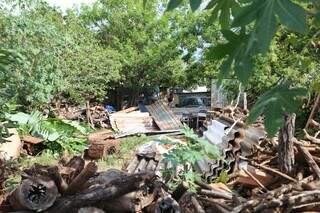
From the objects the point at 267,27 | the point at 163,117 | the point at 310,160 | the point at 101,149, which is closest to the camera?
the point at 267,27

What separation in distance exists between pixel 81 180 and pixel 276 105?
3.97 meters

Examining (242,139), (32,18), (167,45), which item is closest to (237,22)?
(242,139)

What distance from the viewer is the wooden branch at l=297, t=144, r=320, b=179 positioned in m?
5.62

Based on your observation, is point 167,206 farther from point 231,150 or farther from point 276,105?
point 231,150

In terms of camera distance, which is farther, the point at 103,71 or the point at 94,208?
the point at 103,71

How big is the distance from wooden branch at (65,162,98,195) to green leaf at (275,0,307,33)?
13.8 ft

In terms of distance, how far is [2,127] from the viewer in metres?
5.81

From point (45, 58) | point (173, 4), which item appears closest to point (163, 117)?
point (45, 58)

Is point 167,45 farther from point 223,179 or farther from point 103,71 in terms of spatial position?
point 223,179

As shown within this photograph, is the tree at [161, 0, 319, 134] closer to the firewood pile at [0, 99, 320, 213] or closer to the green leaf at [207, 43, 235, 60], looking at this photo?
the green leaf at [207, 43, 235, 60]

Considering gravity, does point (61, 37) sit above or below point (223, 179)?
above

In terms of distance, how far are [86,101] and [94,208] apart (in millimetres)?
16677

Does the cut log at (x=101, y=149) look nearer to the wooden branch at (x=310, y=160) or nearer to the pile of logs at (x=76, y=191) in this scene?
the pile of logs at (x=76, y=191)

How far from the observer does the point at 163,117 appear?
2219 centimetres
